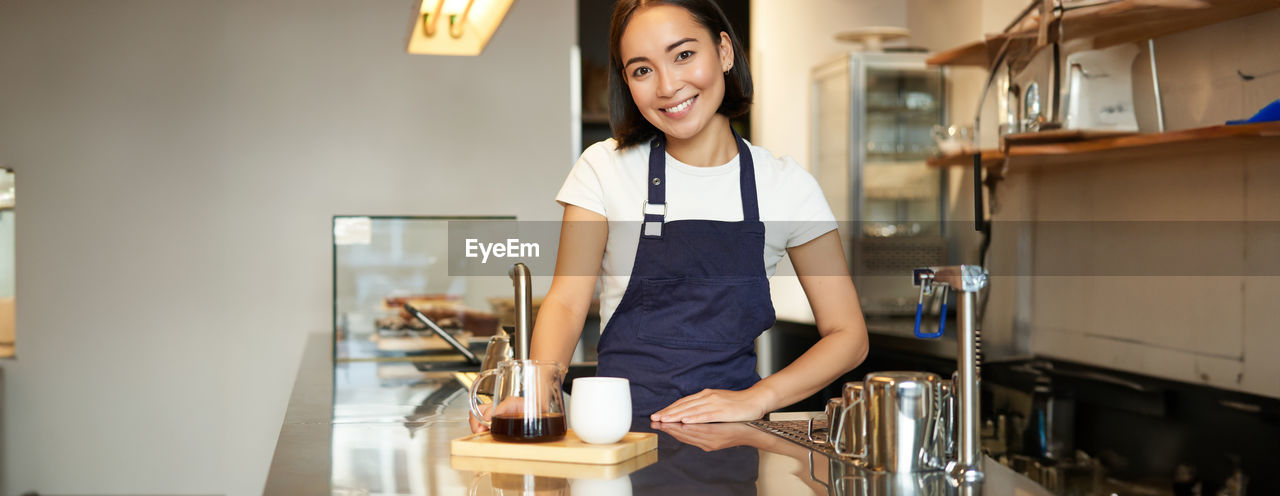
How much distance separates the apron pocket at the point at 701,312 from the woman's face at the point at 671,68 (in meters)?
0.22

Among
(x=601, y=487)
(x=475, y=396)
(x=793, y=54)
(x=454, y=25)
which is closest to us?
(x=601, y=487)

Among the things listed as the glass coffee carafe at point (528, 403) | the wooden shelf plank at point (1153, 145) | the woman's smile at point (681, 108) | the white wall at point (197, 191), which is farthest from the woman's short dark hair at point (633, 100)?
the white wall at point (197, 191)

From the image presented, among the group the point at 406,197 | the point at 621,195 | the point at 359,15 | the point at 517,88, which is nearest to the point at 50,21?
the point at 359,15

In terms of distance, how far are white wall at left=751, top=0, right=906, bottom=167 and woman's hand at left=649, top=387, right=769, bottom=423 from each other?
3.01 m

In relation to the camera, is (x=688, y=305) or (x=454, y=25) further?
(x=454, y=25)

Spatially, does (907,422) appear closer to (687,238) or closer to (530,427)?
(530,427)

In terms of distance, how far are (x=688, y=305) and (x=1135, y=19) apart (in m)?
1.60

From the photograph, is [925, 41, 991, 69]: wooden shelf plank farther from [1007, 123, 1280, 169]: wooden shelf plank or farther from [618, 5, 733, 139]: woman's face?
[618, 5, 733, 139]: woman's face

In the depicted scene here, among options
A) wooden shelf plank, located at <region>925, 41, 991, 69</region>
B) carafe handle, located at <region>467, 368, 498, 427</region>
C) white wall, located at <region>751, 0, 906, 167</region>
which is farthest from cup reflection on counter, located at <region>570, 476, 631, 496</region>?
white wall, located at <region>751, 0, 906, 167</region>

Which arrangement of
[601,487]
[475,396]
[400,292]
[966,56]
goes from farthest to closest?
[966,56]
[400,292]
[475,396]
[601,487]

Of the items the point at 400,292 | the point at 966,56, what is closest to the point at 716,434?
the point at 400,292

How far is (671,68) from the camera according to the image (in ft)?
4.87

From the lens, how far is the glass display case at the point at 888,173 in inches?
159

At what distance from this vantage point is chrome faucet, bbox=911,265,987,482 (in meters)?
1.06
